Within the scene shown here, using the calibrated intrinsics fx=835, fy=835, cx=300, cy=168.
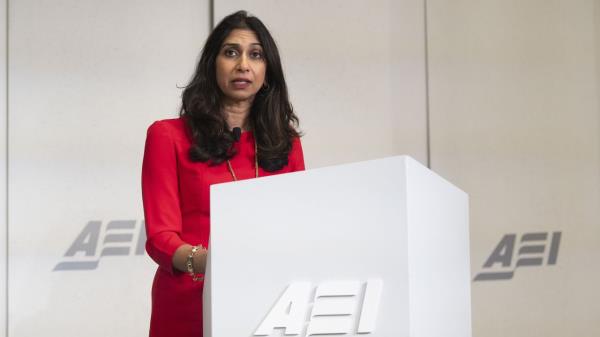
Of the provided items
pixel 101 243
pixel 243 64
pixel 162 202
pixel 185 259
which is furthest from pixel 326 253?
pixel 101 243

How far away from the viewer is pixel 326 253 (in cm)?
122

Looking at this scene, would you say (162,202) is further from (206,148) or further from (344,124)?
(344,124)

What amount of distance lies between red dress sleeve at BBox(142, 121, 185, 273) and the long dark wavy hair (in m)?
0.06

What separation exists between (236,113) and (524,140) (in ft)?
8.49

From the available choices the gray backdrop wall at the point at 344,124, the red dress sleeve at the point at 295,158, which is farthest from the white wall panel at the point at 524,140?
the red dress sleeve at the point at 295,158

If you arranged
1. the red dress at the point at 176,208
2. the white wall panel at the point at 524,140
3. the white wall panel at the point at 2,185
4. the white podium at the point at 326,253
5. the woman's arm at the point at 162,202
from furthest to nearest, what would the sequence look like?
the white wall panel at the point at 524,140
the white wall panel at the point at 2,185
the red dress at the point at 176,208
the woman's arm at the point at 162,202
the white podium at the point at 326,253

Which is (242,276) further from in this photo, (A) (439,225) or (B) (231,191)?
(A) (439,225)

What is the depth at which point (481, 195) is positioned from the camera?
4195mm

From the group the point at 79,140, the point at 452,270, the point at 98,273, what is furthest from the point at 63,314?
the point at 452,270

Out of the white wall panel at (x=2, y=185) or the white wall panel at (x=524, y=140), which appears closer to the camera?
the white wall panel at (x=2, y=185)

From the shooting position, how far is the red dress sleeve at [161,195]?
168cm

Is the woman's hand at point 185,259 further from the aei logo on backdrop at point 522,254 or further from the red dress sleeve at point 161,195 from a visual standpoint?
the aei logo on backdrop at point 522,254

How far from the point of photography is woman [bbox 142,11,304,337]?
5.84 ft

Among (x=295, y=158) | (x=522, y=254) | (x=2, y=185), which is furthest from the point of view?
(x=522, y=254)
